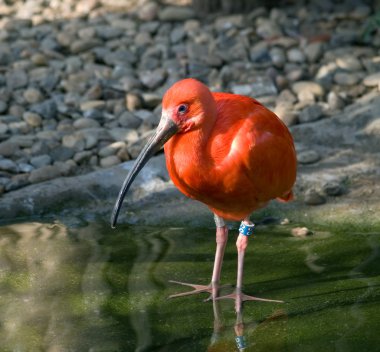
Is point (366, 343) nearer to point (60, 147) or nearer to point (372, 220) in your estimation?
point (372, 220)

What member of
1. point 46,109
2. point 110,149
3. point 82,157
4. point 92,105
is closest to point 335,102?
point 110,149

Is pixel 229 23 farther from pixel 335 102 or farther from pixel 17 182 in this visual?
pixel 17 182

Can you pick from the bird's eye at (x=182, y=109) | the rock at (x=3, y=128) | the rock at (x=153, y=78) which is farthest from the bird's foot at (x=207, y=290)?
the rock at (x=153, y=78)

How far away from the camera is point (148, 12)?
30.5 ft

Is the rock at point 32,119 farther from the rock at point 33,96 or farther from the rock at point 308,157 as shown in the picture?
the rock at point 308,157

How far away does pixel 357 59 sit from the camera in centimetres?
820

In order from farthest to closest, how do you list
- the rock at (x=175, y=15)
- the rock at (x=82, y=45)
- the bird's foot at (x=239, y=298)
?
the rock at (x=175, y=15)
the rock at (x=82, y=45)
the bird's foot at (x=239, y=298)

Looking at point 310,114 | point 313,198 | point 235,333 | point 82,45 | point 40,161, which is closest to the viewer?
point 235,333

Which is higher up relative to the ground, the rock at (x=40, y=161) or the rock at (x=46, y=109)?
the rock at (x=46, y=109)

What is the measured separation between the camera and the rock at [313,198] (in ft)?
19.5

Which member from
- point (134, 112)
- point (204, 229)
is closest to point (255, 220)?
point (204, 229)

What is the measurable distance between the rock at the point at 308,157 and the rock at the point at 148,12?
3344 mm

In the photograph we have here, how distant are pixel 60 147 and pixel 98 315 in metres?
2.59

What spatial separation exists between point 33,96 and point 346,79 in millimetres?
2729
